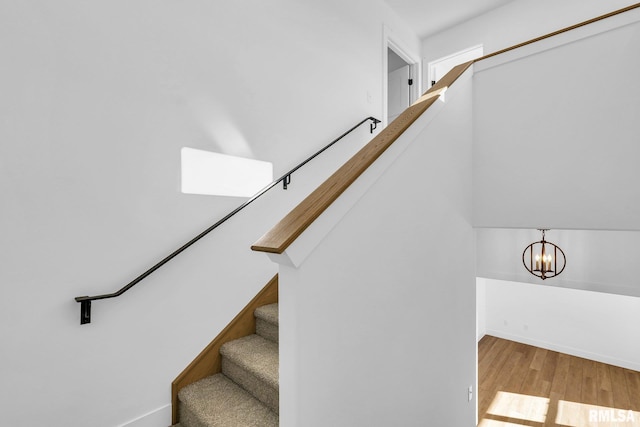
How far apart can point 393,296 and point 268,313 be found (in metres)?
0.96

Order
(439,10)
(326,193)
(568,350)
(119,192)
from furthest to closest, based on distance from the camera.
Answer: (568,350) → (439,10) → (119,192) → (326,193)

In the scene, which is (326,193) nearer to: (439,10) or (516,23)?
(439,10)

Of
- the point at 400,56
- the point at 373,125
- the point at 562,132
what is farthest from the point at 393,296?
the point at 400,56

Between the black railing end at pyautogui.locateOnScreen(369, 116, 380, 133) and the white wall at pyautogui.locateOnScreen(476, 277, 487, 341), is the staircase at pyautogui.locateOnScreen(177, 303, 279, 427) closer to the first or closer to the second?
the black railing end at pyautogui.locateOnScreen(369, 116, 380, 133)

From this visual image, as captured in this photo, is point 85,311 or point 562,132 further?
point 562,132

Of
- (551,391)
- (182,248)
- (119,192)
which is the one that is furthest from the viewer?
(551,391)

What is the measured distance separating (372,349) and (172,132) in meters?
1.56

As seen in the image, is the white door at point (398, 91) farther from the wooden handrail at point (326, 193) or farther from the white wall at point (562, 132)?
the wooden handrail at point (326, 193)

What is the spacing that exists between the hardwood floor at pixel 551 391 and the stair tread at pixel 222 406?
9.07 feet

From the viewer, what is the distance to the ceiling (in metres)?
3.76

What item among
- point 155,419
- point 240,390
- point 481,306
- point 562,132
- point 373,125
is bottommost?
point 481,306

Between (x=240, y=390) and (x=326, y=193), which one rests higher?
(x=326, y=193)

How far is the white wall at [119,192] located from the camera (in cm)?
131

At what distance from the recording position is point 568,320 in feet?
17.7
